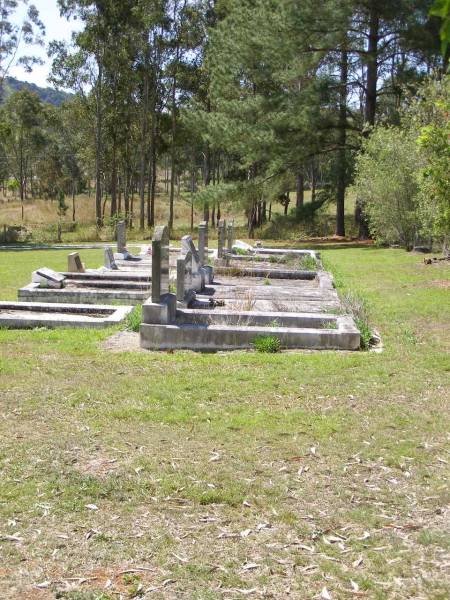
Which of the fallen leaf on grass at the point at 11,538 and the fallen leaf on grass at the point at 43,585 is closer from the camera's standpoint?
the fallen leaf on grass at the point at 43,585

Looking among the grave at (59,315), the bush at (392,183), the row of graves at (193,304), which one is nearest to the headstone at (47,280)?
the row of graves at (193,304)

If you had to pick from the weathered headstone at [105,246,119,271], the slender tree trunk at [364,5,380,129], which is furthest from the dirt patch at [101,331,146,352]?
the slender tree trunk at [364,5,380,129]

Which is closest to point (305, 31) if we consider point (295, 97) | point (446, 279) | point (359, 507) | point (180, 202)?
point (295, 97)

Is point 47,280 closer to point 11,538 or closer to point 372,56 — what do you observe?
point 11,538

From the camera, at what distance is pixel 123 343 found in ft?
29.1

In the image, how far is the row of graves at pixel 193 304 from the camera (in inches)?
343

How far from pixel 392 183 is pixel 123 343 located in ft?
51.1

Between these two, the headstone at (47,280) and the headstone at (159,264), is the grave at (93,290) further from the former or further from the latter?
the headstone at (159,264)

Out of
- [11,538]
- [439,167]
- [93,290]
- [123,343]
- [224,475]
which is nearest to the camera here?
[11,538]

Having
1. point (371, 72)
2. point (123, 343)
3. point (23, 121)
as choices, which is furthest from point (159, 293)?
point (23, 121)

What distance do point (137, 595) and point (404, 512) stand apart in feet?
6.17

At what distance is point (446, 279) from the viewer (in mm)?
15469

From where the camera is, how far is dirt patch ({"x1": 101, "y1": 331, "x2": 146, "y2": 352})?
8.56 meters

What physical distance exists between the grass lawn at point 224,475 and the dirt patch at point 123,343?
359 mm
